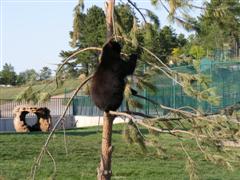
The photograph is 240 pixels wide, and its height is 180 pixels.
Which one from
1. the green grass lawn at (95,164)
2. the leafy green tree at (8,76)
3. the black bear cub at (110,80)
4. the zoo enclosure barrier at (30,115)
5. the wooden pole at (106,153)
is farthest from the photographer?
the leafy green tree at (8,76)

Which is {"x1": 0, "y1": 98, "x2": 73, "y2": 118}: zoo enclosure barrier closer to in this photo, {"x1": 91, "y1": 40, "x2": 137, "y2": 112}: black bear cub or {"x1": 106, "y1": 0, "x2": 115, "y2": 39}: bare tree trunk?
{"x1": 106, "y1": 0, "x2": 115, "y2": 39}: bare tree trunk

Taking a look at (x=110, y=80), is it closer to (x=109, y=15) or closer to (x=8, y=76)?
(x=109, y=15)

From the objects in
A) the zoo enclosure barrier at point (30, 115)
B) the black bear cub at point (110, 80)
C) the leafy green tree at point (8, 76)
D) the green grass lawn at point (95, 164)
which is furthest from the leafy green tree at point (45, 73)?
the leafy green tree at point (8, 76)

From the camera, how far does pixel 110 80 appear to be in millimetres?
4352

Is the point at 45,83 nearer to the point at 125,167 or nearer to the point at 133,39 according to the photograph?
the point at 133,39

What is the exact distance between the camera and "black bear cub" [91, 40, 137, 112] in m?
4.32

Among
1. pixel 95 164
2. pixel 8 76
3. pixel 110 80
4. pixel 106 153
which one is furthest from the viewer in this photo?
pixel 8 76

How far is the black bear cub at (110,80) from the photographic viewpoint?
432 centimetres

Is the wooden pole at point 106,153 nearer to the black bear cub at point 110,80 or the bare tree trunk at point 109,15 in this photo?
the black bear cub at point 110,80

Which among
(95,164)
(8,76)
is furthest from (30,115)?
(8,76)

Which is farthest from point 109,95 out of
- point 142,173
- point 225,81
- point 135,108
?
point 225,81

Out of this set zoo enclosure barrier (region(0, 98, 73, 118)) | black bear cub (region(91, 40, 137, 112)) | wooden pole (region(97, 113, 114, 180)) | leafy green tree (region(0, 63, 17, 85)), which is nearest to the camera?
black bear cub (region(91, 40, 137, 112))

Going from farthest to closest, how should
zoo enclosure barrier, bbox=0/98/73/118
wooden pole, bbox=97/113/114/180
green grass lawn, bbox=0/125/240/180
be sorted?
zoo enclosure barrier, bbox=0/98/73/118
green grass lawn, bbox=0/125/240/180
wooden pole, bbox=97/113/114/180

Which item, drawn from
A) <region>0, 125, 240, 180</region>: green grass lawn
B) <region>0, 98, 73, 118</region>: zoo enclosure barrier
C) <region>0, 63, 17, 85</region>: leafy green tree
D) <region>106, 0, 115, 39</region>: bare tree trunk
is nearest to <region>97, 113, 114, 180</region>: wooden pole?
<region>106, 0, 115, 39</region>: bare tree trunk
